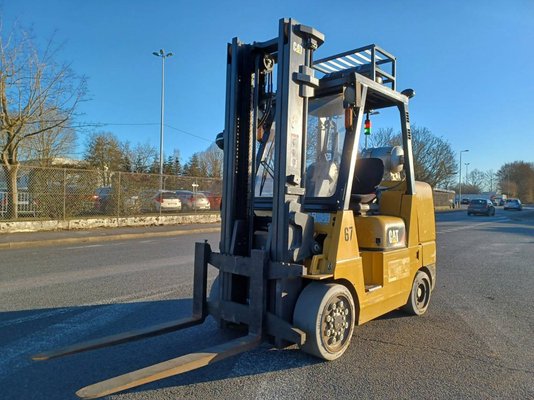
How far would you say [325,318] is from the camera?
3818mm

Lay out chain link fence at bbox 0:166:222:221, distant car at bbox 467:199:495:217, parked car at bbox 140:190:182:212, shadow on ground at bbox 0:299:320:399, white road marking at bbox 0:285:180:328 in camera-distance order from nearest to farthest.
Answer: shadow on ground at bbox 0:299:320:399 < white road marking at bbox 0:285:180:328 < chain link fence at bbox 0:166:222:221 < parked car at bbox 140:190:182:212 < distant car at bbox 467:199:495:217

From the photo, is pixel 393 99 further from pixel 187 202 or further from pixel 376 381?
pixel 187 202

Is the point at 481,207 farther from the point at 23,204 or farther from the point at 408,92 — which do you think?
the point at 408,92

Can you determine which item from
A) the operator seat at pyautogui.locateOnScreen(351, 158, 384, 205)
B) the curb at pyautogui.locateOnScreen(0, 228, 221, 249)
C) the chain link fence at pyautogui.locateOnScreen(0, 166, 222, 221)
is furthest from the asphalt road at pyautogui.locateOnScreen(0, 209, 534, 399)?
the chain link fence at pyautogui.locateOnScreen(0, 166, 222, 221)

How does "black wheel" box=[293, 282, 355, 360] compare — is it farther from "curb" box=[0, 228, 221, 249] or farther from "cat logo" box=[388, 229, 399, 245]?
"curb" box=[0, 228, 221, 249]

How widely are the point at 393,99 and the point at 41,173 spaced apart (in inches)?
589

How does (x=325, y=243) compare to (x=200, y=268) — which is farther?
(x=200, y=268)

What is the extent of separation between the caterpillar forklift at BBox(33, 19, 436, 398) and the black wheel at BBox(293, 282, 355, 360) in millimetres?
10

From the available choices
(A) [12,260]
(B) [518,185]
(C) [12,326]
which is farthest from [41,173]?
(B) [518,185]

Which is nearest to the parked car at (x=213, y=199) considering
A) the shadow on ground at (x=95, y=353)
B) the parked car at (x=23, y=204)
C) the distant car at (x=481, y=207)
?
the parked car at (x=23, y=204)

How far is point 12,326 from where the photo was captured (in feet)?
15.8

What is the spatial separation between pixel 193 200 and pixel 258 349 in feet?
62.7

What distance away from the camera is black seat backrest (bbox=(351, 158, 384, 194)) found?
203 inches

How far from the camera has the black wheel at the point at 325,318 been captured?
3.71 m
